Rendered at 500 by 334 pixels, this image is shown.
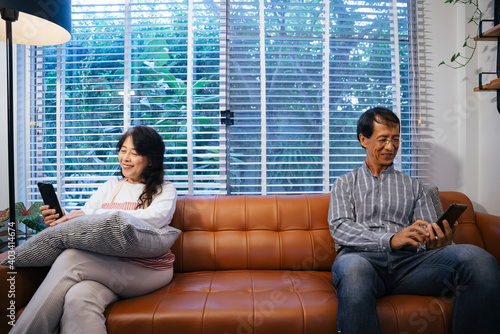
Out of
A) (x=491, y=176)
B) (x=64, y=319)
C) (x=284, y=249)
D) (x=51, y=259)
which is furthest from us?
(x=491, y=176)

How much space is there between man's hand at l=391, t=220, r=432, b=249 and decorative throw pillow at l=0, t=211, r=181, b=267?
1126 millimetres

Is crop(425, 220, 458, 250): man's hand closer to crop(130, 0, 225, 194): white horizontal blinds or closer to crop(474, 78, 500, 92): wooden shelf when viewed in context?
crop(474, 78, 500, 92): wooden shelf

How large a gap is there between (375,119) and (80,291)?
1.62 meters

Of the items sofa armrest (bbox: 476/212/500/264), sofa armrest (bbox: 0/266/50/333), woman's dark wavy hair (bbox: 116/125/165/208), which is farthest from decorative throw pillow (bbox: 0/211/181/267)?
sofa armrest (bbox: 476/212/500/264)

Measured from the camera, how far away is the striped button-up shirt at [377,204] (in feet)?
5.26

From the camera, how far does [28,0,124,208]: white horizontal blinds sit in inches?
87.0

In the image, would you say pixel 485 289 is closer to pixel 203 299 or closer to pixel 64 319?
pixel 203 299

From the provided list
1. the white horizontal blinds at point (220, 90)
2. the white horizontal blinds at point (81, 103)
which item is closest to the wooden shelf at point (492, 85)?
the white horizontal blinds at point (220, 90)

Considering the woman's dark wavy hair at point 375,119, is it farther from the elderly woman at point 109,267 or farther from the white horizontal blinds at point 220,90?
the elderly woman at point 109,267

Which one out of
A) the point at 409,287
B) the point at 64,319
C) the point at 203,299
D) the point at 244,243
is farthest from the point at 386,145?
the point at 64,319

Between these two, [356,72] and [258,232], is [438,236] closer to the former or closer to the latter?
[258,232]

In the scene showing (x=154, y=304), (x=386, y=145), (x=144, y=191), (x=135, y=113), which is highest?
(x=135, y=113)

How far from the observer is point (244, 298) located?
138 cm

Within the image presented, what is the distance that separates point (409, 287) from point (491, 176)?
1270 millimetres
